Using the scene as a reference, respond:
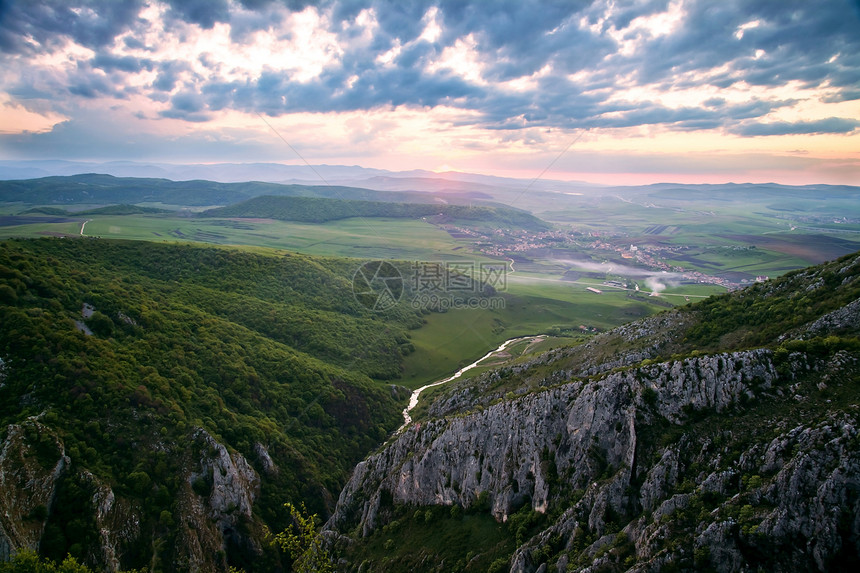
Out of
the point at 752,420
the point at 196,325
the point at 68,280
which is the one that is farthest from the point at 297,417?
the point at 752,420

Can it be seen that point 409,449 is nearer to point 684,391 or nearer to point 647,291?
point 684,391

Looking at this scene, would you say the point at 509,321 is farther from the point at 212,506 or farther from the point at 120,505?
the point at 120,505

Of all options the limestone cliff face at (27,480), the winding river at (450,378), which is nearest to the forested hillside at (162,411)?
the limestone cliff face at (27,480)

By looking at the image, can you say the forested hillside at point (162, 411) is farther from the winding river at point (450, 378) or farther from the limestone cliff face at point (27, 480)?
the winding river at point (450, 378)

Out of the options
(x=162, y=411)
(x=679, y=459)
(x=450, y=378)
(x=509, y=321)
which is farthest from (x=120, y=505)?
(x=509, y=321)

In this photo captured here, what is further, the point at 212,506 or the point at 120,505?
the point at 212,506
